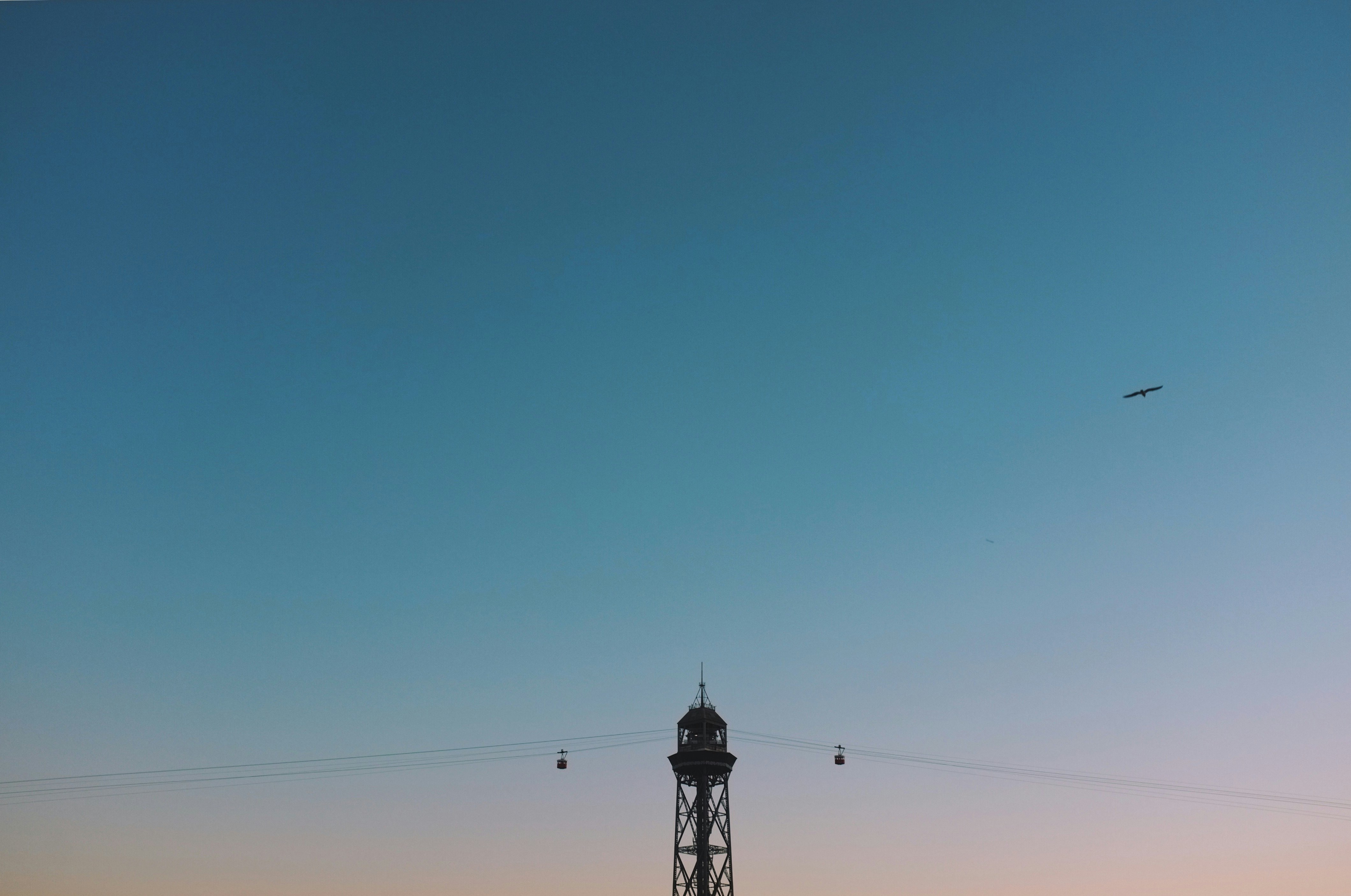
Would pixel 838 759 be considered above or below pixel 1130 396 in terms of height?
below

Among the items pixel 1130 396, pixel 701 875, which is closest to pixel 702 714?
pixel 701 875

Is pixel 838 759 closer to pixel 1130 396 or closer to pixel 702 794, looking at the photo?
pixel 702 794

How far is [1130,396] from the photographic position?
74625mm

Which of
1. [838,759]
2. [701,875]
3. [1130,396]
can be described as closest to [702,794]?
[701,875]

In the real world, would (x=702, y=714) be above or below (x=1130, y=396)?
below

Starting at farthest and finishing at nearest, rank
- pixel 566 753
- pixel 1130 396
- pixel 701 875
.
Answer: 1. pixel 701 875
2. pixel 566 753
3. pixel 1130 396

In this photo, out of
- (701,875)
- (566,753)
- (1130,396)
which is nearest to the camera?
(1130,396)

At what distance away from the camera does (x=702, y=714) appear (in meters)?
105

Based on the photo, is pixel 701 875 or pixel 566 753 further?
pixel 701 875

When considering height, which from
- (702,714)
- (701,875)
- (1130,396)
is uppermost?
(1130,396)

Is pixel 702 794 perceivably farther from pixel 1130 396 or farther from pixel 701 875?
pixel 1130 396

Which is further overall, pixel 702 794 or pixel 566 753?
pixel 702 794

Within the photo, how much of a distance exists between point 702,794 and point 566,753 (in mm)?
17292

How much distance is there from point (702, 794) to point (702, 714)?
25.3 ft
